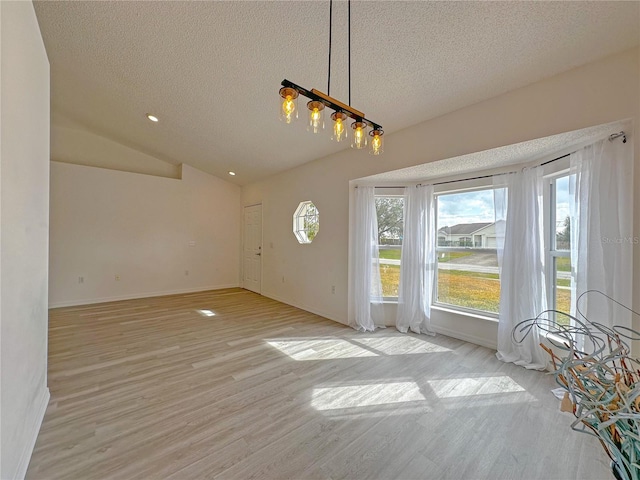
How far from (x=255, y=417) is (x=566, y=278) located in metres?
3.15

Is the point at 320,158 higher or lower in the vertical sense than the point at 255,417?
higher

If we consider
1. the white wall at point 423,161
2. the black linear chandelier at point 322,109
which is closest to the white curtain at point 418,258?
the white wall at point 423,161

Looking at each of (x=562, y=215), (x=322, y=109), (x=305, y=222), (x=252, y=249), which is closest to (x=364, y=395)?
(x=322, y=109)

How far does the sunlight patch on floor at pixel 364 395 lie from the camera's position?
211 centimetres

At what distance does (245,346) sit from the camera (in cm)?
316

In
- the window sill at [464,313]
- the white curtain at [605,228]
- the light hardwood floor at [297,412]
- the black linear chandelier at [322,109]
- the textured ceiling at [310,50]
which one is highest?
the textured ceiling at [310,50]

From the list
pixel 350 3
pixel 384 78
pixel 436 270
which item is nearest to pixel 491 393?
pixel 436 270

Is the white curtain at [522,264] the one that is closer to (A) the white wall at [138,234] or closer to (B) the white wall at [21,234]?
(B) the white wall at [21,234]

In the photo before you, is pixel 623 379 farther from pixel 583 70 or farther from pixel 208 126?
pixel 208 126

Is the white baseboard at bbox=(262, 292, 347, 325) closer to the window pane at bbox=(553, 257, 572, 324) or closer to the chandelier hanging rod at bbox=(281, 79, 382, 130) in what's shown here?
the window pane at bbox=(553, 257, 572, 324)

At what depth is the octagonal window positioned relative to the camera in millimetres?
4835

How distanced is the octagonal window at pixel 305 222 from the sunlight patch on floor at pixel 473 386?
297 cm

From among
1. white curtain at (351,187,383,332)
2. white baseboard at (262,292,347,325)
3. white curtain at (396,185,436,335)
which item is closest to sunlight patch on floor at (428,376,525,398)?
white curtain at (396,185,436,335)

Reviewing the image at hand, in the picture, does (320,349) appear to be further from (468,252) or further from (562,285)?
(562,285)
